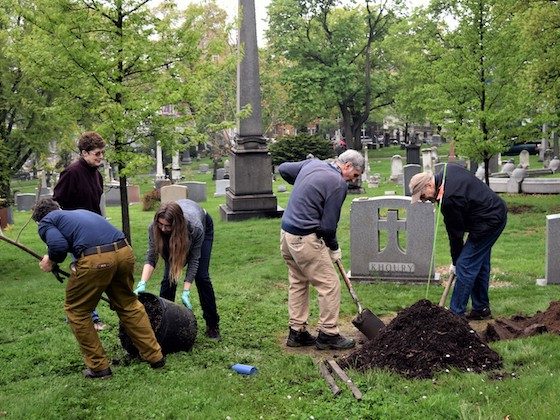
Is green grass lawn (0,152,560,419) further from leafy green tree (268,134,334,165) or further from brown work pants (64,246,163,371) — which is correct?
leafy green tree (268,134,334,165)

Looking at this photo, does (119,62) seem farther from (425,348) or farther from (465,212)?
(425,348)

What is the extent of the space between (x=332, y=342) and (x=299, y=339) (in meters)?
0.34

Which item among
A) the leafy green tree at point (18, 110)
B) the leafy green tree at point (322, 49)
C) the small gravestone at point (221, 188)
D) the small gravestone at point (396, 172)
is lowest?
the small gravestone at point (221, 188)

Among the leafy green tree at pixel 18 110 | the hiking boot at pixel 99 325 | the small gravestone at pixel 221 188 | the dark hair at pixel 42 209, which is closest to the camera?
the dark hair at pixel 42 209

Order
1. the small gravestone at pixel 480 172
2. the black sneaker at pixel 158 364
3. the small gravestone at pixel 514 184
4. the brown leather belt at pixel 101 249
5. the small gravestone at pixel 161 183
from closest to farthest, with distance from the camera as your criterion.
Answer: the brown leather belt at pixel 101 249
the black sneaker at pixel 158 364
the small gravestone at pixel 514 184
the small gravestone at pixel 480 172
the small gravestone at pixel 161 183

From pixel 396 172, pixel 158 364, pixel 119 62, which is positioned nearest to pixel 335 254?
pixel 158 364

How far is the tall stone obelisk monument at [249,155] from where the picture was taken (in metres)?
15.8

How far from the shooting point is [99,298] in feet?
16.8

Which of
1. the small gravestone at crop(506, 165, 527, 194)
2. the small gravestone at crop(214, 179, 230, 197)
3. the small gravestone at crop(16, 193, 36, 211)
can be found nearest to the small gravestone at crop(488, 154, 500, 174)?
the small gravestone at crop(506, 165, 527, 194)

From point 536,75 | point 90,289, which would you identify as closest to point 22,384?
point 90,289

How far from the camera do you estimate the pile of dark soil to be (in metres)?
4.91

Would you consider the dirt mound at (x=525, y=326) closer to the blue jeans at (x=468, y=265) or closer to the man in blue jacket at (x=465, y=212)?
the blue jeans at (x=468, y=265)

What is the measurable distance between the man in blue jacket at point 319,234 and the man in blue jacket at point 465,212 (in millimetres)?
840

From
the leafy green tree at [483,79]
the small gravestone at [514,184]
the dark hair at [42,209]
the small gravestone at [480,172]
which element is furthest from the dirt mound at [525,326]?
the small gravestone at [480,172]
